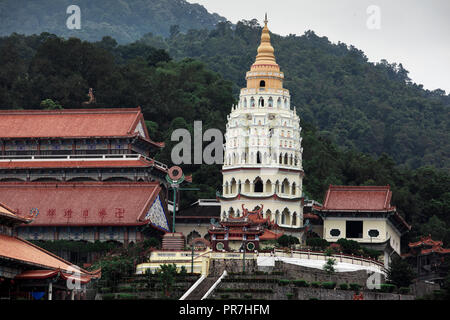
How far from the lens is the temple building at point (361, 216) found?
91688 millimetres

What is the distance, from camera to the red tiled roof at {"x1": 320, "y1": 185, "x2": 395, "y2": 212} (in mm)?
92250

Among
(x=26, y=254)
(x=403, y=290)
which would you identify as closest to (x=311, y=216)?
(x=403, y=290)

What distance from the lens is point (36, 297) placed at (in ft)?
210

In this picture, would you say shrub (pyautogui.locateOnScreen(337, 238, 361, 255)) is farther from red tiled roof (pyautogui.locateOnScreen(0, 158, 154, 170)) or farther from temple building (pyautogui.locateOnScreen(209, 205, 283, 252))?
red tiled roof (pyautogui.locateOnScreen(0, 158, 154, 170))

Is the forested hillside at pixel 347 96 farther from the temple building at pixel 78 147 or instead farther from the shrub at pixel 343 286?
the shrub at pixel 343 286

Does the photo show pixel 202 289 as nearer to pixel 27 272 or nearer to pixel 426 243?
pixel 27 272

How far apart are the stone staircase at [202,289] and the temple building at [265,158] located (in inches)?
597

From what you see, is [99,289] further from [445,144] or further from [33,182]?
[445,144]

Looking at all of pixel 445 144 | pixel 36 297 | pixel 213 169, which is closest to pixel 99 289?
pixel 36 297

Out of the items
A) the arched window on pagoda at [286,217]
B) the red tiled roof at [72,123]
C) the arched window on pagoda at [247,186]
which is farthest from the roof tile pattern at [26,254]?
the red tiled roof at [72,123]

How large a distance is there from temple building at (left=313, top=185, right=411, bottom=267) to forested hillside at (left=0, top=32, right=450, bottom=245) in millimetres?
7956

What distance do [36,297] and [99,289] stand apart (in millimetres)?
10916

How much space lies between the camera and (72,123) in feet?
321

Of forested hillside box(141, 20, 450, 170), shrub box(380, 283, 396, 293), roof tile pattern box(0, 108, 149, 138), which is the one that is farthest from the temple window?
forested hillside box(141, 20, 450, 170)
